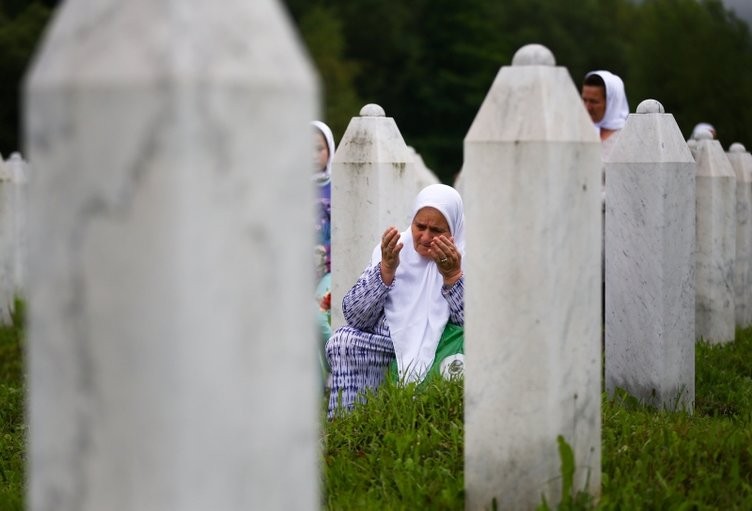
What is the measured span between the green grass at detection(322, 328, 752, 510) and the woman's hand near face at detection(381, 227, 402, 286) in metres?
1.04

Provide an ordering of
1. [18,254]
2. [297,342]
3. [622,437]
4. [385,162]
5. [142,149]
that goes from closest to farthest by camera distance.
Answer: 1. [142,149]
2. [297,342]
3. [622,437]
4. [385,162]
5. [18,254]

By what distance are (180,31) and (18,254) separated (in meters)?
13.1

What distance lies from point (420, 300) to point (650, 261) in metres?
1.17

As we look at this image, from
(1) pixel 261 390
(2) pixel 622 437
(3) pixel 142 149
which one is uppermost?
(3) pixel 142 149

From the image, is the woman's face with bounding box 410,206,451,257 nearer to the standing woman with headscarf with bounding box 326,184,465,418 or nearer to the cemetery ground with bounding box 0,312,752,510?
the standing woman with headscarf with bounding box 326,184,465,418

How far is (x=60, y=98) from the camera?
2.57 m

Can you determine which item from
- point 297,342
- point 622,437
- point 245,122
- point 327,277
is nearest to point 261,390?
point 297,342

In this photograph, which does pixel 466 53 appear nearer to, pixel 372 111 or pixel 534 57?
pixel 372 111

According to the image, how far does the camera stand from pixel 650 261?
7.09 m

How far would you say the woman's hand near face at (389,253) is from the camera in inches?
272

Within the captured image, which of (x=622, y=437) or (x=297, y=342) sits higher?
(x=297, y=342)

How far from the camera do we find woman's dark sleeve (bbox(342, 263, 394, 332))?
711cm

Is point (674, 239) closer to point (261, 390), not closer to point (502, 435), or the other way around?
point (502, 435)

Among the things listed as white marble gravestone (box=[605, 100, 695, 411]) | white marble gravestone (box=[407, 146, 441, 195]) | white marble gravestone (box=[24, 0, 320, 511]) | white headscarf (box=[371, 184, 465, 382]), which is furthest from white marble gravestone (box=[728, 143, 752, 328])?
white marble gravestone (box=[24, 0, 320, 511])
